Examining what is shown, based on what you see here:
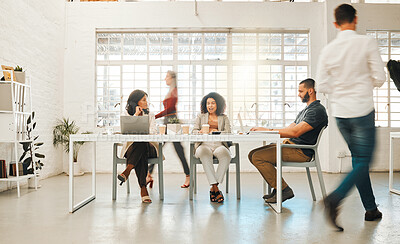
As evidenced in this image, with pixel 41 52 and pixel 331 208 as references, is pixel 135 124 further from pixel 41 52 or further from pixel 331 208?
pixel 41 52

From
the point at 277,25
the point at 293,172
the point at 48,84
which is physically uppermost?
the point at 277,25

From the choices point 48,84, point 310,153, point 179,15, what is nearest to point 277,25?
point 179,15

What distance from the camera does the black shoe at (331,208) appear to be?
2205mm

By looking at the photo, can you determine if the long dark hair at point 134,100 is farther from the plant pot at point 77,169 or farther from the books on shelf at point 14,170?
the plant pot at point 77,169

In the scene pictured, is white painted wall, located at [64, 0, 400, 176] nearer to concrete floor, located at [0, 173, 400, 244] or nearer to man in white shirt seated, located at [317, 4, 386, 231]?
concrete floor, located at [0, 173, 400, 244]

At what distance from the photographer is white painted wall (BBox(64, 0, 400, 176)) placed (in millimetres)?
6211

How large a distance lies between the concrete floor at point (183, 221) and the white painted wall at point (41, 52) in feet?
5.33

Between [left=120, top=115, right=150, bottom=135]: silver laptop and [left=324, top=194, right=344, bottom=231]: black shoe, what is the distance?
5.23 ft

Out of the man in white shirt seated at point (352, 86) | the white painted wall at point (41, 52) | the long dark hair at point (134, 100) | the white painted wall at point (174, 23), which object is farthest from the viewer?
the white painted wall at point (174, 23)

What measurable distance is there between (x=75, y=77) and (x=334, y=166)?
5013 millimetres

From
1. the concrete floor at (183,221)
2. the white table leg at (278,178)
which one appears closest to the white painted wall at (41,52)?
the concrete floor at (183,221)

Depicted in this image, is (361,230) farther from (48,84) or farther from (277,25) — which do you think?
(48,84)

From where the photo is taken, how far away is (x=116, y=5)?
20.5 ft

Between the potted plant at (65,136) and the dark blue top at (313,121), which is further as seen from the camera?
the potted plant at (65,136)
